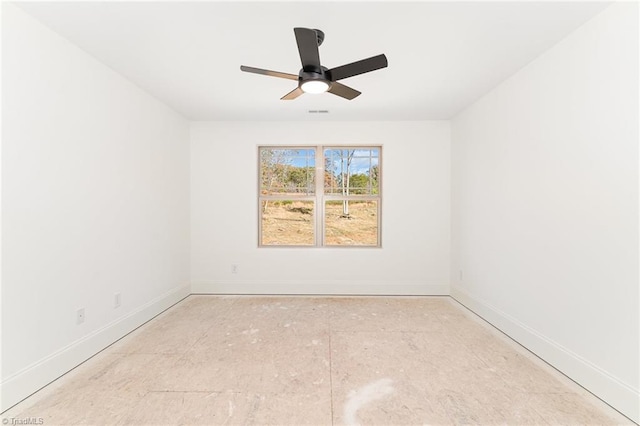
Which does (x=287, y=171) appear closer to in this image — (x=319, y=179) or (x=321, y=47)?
(x=319, y=179)

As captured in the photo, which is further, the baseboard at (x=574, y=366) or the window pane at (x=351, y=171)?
the window pane at (x=351, y=171)

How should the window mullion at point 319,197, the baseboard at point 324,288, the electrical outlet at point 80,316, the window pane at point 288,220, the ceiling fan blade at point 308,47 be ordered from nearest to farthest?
1. the ceiling fan blade at point 308,47
2. the electrical outlet at point 80,316
3. the baseboard at point 324,288
4. the window mullion at point 319,197
5. the window pane at point 288,220

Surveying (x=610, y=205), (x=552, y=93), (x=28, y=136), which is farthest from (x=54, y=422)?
(x=552, y=93)

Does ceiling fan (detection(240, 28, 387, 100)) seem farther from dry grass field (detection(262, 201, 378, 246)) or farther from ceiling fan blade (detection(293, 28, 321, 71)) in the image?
dry grass field (detection(262, 201, 378, 246))

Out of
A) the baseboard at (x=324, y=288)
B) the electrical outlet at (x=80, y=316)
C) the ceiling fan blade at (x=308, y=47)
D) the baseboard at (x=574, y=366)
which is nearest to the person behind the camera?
the ceiling fan blade at (x=308, y=47)

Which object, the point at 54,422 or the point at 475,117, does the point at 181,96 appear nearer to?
the point at 54,422

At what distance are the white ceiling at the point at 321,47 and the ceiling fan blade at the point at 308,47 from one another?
0.27m

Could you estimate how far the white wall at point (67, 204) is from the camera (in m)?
1.82

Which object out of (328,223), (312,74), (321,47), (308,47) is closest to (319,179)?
A: (328,223)

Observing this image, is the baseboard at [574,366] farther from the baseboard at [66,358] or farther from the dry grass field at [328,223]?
the baseboard at [66,358]

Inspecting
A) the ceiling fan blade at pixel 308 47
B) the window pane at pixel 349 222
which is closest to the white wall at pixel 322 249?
the window pane at pixel 349 222

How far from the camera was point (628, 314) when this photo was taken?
171 centimetres

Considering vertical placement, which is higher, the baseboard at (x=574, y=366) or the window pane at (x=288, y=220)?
the window pane at (x=288, y=220)

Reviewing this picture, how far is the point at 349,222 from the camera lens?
5.03m
